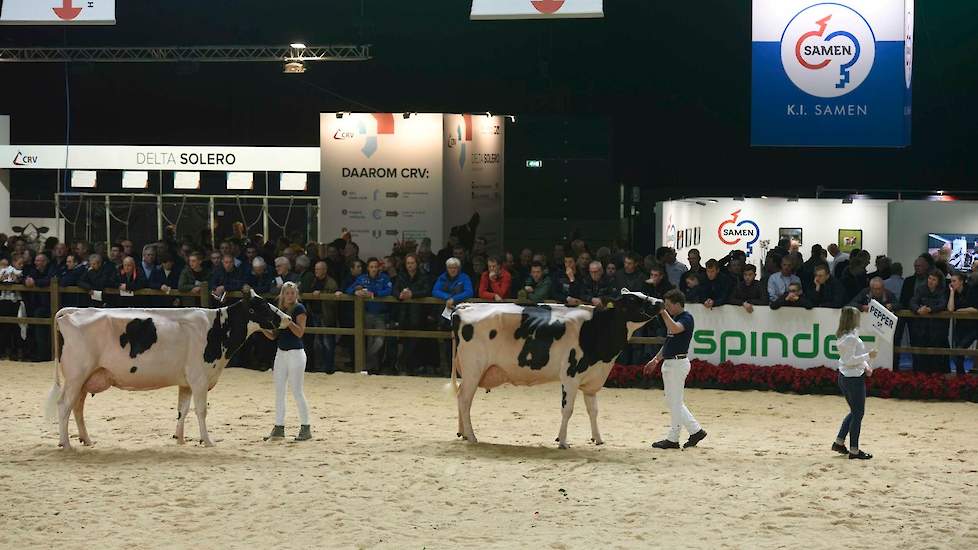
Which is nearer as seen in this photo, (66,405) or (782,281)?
(66,405)

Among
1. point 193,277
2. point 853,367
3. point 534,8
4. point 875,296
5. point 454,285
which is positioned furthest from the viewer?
point 193,277

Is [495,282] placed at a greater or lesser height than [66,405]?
greater

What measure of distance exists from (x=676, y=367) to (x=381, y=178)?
29.4 feet

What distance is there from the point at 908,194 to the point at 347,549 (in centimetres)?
1676

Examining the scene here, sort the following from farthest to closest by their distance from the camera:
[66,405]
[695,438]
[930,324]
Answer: [930,324] → [695,438] → [66,405]

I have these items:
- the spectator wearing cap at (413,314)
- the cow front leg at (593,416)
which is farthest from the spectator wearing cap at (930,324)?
the spectator wearing cap at (413,314)

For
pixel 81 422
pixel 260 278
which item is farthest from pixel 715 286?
pixel 81 422

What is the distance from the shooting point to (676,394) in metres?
12.5

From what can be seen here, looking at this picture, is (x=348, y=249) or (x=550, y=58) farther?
(x=550, y=58)

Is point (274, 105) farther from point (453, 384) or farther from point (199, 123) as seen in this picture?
point (453, 384)

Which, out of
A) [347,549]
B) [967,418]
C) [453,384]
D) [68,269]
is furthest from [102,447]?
[967,418]

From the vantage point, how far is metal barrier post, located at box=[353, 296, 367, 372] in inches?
683

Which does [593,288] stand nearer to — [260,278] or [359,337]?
[359,337]

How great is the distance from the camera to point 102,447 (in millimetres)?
12602
